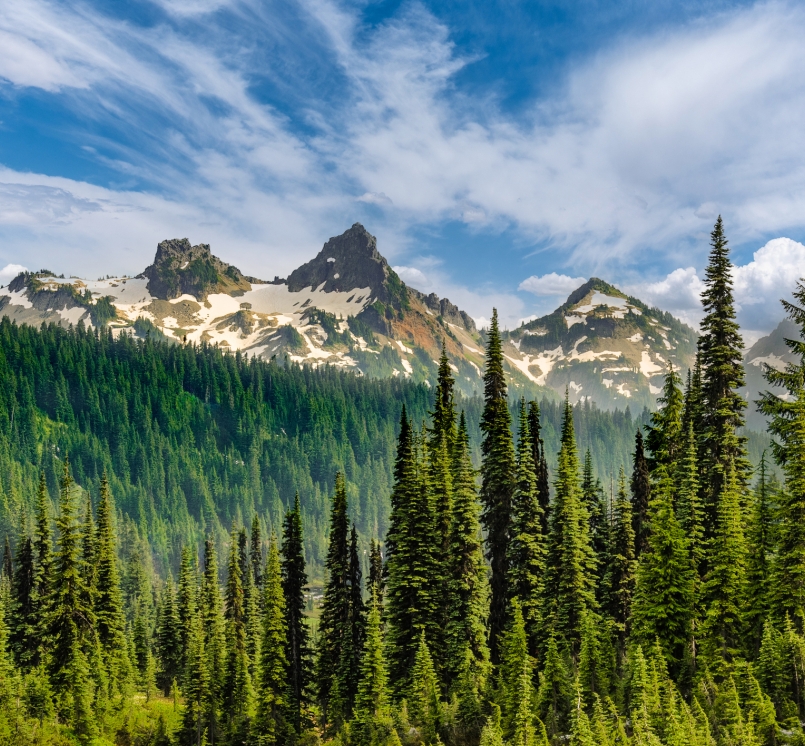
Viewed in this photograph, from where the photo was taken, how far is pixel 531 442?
4781cm

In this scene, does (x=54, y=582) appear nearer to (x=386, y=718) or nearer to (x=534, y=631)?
(x=386, y=718)

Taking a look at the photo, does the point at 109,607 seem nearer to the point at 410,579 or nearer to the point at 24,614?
the point at 24,614

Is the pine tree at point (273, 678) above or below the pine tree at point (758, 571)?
below

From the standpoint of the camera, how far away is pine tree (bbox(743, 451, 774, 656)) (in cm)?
3225

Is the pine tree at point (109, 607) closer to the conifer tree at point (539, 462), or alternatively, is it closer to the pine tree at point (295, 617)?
the pine tree at point (295, 617)

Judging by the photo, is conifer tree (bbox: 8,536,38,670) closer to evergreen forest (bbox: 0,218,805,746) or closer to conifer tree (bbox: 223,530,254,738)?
evergreen forest (bbox: 0,218,805,746)

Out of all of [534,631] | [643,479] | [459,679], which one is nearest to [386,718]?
[459,679]

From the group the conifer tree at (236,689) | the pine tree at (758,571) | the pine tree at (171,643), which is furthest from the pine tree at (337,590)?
the pine tree at (171,643)

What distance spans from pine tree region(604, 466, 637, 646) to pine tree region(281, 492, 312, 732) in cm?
2318

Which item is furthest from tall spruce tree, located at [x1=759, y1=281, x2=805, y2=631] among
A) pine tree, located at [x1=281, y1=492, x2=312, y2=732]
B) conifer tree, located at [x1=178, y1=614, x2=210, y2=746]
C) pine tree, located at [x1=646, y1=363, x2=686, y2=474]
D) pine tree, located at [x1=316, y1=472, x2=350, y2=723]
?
conifer tree, located at [x1=178, y1=614, x2=210, y2=746]

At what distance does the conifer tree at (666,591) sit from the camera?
35.0 m

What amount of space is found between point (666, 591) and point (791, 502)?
783cm

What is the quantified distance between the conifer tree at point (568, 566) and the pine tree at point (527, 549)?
80 cm

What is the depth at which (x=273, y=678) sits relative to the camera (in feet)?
169
